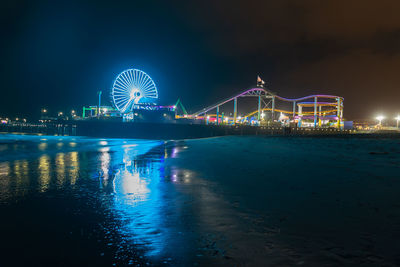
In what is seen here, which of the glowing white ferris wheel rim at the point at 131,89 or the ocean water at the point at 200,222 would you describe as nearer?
the ocean water at the point at 200,222

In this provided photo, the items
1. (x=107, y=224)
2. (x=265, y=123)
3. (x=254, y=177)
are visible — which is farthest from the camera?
(x=265, y=123)

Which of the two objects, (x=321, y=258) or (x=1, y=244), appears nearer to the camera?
(x=321, y=258)

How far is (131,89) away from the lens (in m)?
63.6

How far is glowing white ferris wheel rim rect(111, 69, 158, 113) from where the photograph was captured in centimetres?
6178

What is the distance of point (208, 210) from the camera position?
5727 mm

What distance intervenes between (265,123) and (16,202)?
267 feet

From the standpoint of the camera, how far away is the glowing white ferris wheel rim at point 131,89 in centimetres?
6178

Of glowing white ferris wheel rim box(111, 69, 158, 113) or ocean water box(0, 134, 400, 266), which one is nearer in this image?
ocean water box(0, 134, 400, 266)

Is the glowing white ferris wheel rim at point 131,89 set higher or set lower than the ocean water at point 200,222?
higher

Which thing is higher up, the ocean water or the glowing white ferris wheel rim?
the glowing white ferris wheel rim

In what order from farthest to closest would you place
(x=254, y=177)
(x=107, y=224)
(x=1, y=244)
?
(x=254, y=177), (x=107, y=224), (x=1, y=244)

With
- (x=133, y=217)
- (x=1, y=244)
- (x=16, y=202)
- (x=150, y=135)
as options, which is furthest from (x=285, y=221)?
(x=150, y=135)

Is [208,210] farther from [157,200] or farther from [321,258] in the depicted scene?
[321,258]

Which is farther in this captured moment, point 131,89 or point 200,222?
point 131,89
